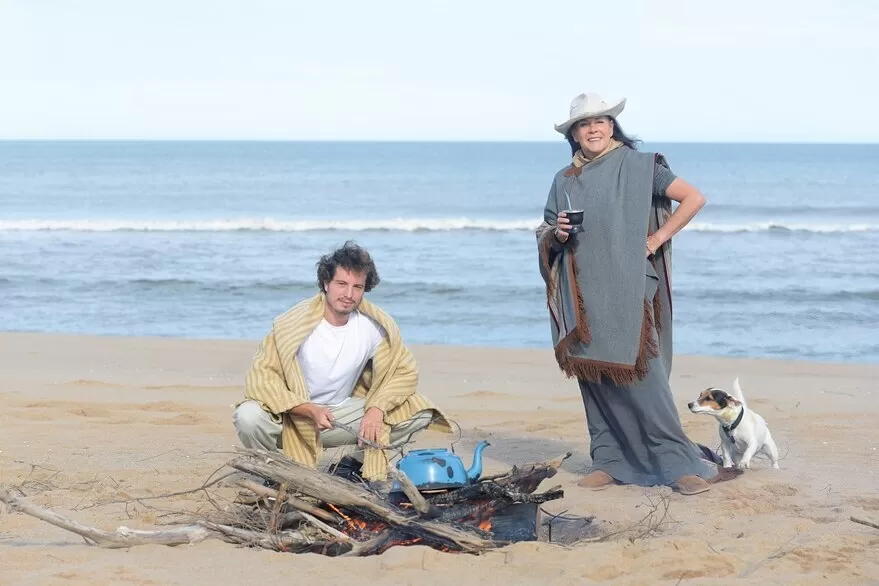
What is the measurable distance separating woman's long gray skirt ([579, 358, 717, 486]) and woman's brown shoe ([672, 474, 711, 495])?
5cm

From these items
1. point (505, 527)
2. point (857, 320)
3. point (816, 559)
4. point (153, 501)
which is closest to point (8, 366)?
point (153, 501)

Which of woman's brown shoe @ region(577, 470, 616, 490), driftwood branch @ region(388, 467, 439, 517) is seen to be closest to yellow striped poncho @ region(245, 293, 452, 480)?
driftwood branch @ region(388, 467, 439, 517)

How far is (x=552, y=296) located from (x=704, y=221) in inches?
935

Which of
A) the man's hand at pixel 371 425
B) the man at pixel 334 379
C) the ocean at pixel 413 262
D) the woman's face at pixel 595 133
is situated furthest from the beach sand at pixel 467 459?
the ocean at pixel 413 262

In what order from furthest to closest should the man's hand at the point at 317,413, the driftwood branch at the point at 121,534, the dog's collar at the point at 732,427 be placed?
the dog's collar at the point at 732,427
the man's hand at the point at 317,413
the driftwood branch at the point at 121,534

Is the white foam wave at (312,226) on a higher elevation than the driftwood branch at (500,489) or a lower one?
higher

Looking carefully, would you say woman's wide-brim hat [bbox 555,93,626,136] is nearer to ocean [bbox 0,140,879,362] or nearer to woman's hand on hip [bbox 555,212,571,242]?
woman's hand on hip [bbox 555,212,571,242]

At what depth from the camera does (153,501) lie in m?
4.84

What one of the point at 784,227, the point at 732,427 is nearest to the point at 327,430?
the point at 732,427

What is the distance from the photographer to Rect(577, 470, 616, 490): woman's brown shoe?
5223 millimetres

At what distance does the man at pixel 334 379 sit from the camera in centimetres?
454

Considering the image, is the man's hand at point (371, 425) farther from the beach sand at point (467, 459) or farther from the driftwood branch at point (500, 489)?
the beach sand at point (467, 459)

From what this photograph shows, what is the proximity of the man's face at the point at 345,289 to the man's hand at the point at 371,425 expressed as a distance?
0.46m

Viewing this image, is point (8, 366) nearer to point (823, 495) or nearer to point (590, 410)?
point (590, 410)
